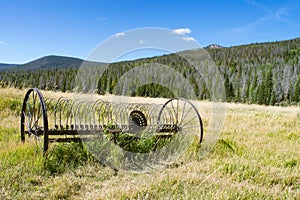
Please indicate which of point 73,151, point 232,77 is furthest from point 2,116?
point 232,77

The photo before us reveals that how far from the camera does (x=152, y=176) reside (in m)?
5.09

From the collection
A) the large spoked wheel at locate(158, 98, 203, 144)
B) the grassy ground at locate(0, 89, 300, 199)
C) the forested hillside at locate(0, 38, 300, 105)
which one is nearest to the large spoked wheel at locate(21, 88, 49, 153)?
the grassy ground at locate(0, 89, 300, 199)

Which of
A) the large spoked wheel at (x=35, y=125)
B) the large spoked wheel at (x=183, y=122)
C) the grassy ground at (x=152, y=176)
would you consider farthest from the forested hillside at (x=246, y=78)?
the grassy ground at (x=152, y=176)

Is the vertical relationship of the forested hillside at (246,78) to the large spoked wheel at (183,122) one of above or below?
above

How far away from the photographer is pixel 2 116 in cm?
999

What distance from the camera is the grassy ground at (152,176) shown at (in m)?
4.08

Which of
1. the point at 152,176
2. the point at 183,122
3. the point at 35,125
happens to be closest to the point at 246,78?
the point at 183,122

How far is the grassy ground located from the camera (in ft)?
13.4

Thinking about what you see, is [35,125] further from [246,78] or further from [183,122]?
[246,78]

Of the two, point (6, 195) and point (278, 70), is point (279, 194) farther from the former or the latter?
point (278, 70)

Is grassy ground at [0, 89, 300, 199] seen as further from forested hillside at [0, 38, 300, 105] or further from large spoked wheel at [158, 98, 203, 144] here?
forested hillside at [0, 38, 300, 105]

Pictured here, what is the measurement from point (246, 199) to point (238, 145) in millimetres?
4048

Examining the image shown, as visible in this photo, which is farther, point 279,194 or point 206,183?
point 206,183

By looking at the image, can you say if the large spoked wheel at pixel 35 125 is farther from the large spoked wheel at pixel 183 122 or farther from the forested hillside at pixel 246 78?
the forested hillside at pixel 246 78
